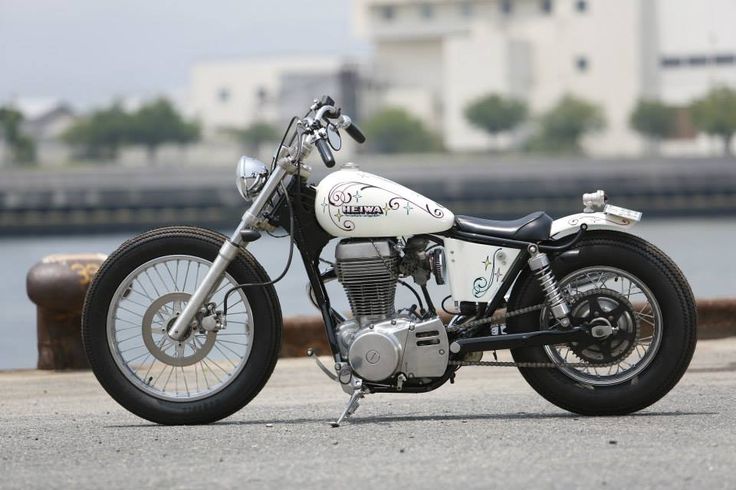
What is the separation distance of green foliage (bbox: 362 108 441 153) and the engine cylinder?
122693mm

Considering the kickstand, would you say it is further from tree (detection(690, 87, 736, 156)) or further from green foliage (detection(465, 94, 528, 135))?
green foliage (detection(465, 94, 528, 135))

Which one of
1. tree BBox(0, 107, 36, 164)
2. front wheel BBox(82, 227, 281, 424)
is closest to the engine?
front wheel BBox(82, 227, 281, 424)

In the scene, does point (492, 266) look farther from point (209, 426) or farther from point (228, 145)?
point (228, 145)

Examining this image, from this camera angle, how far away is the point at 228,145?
13675cm

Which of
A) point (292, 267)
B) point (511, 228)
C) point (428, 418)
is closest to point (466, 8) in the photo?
point (292, 267)

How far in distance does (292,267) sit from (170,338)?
4480cm

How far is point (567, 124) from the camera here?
126750 millimetres

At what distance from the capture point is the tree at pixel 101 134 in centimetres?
13162

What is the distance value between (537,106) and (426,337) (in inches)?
5135

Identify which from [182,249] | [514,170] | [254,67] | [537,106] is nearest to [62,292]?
[182,249]

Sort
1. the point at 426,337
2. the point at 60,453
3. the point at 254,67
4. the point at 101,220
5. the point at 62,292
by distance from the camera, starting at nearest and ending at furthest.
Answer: the point at 60,453 → the point at 426,337 → the point at 62,292 → the point at 101,220 → the point at 254,67

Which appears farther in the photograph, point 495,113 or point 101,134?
point 101,134

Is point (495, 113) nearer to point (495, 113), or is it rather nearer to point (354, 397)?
point (495, 113)

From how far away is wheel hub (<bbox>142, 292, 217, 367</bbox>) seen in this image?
623 cm
